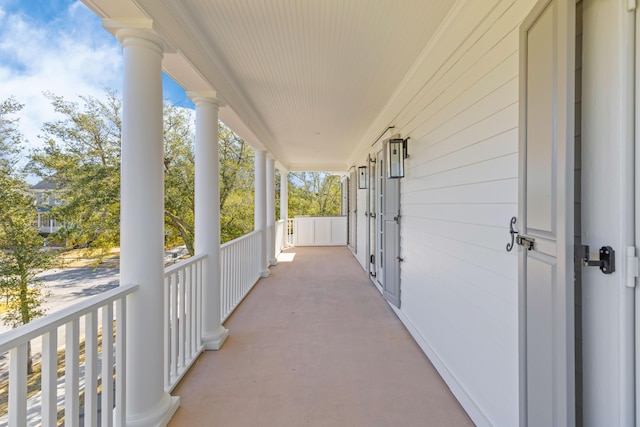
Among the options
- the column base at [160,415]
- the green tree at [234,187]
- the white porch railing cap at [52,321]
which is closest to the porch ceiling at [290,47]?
the white porch railing cap at [52,321]

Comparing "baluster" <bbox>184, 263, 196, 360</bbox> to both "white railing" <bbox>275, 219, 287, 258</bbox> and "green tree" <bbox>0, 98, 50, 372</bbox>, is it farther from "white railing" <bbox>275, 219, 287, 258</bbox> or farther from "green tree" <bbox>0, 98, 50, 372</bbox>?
"white railing" <bbox>275, 219, 287, 258</bbox>

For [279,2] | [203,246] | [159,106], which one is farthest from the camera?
[203,246]

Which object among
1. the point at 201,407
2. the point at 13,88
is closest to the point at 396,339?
the point at 201,407

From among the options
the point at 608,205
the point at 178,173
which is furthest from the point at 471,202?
the point at 178,173

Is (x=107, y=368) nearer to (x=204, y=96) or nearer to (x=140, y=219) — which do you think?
(x=140, y=219)

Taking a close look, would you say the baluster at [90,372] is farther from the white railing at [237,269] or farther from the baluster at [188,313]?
the white railing at [237,269]

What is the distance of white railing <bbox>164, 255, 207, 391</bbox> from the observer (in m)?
2.12

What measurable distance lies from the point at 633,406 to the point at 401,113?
10.1 feet

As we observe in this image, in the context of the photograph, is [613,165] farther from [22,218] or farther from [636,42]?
[22,218]

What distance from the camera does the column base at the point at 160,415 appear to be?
66.8 inches

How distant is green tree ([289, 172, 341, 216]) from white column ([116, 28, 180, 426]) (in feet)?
44.9

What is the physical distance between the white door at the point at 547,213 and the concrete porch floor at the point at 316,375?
90 centimetres

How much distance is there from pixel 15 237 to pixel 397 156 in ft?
17.5

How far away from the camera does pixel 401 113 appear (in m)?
3.44
